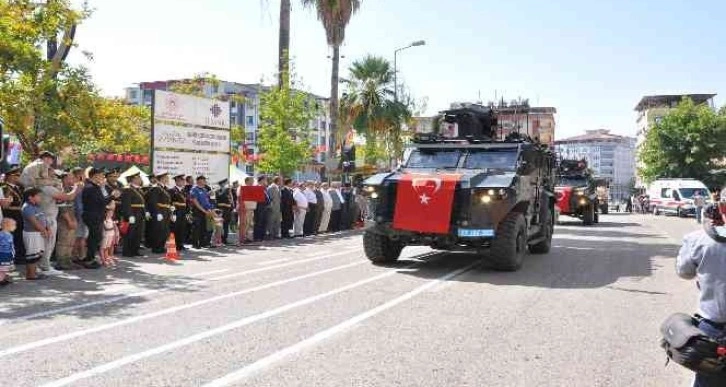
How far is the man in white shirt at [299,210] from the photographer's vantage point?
19.5 metres

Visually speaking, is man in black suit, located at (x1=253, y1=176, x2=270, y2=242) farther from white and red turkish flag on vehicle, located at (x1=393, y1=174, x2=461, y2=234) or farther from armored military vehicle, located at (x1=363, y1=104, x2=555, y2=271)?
white and red turkish flag on vehicle, located at (x1=393, y1=174, x2=461, y2=234)

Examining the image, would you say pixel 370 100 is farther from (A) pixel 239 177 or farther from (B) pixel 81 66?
(B) pixel 81 66

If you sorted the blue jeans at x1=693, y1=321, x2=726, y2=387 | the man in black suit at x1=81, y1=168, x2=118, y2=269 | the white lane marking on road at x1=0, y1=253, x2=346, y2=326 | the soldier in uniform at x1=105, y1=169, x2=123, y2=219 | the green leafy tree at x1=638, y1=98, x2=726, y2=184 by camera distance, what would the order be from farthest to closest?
the green leafy tree at x1=638, y1=98, x2=726, y2=184 → the soldier in uniform at x1=105, y1=169, x2=123, y2=219 → the man in black suit at x1=81, y1=168, x2=118, y2=269 → the white lane marking on road at x1=0, y1=253, x2=346, y2=326 → the blue jeans at x1=693, y1=321, x2=726, y2=387

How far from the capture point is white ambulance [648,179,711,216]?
128ft

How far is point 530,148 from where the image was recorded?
1289 centimetres

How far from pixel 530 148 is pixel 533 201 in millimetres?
1051

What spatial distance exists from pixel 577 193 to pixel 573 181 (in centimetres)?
85

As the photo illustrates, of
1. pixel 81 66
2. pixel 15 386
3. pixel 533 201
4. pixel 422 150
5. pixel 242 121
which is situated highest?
pixel 242 121

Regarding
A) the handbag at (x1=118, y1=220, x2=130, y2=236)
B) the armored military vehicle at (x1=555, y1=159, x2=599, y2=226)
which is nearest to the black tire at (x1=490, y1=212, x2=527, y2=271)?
the handbag at (x1=118, y1=220, x2=130, y2=236)

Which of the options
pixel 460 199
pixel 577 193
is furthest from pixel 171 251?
pixel 577 193

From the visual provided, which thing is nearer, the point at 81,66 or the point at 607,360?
the point at 607,360

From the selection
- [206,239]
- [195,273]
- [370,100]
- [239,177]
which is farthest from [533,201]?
[370,100]

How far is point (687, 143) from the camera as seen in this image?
5619 cm

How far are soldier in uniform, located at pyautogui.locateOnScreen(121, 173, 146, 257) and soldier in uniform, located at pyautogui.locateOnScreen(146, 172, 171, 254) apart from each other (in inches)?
9.6
